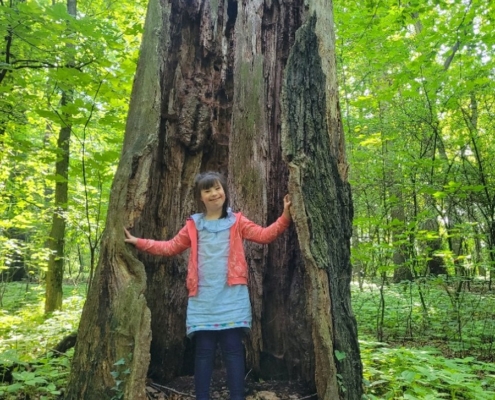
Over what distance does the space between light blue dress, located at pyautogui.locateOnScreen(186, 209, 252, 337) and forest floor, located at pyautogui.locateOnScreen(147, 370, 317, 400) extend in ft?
1.55

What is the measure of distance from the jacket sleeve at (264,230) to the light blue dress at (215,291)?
10cm

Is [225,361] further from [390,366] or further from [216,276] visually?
[390,366]

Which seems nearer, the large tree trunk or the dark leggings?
the large tree trunk

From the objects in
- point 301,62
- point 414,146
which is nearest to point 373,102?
point 414,146

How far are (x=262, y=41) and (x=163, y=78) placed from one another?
884 mm

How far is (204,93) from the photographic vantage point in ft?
10.2

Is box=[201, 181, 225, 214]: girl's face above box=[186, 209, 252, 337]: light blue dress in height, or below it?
above

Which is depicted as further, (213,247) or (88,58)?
(88,58)

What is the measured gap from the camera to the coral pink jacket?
7.84 feet

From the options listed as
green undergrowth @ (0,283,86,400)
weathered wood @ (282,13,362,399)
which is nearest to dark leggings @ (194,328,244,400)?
weathered wood @ (282,13,362,399)

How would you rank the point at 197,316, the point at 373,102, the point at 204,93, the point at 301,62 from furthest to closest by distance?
the point at 373,102, the point at 204,93, the point at 301,62, the point at 197,316

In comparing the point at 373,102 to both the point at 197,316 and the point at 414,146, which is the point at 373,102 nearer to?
the point at 414,146

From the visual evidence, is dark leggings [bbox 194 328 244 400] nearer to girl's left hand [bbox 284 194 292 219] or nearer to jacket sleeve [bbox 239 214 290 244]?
jacket sleeve [bbox 239 214 290 244]

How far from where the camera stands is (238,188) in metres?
2.87
